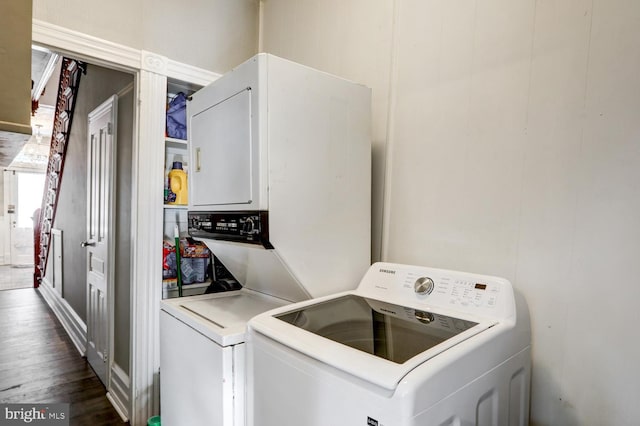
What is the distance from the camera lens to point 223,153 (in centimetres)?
150

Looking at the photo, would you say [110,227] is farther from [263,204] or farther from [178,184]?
[263,204]

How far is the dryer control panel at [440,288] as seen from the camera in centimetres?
121

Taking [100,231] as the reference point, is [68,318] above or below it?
below

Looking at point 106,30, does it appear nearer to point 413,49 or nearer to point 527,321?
point 413,49

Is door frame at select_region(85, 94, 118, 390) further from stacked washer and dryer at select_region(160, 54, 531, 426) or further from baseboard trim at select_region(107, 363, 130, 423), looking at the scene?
stacked washer and dryer at select_region(160, 54, 531, 426)

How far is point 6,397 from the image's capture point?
8.18ft

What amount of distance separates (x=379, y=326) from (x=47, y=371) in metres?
3.18

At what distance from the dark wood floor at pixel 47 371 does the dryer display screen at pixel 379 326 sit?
1902 mm

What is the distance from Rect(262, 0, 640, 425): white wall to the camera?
1.08m

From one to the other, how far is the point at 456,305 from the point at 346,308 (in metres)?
0.42

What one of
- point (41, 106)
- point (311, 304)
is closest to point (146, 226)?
point (311, 304)

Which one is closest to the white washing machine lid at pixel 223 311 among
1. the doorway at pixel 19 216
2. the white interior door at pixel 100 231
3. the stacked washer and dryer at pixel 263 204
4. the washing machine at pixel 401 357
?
the stacked washer and dryer at pixel 263 204

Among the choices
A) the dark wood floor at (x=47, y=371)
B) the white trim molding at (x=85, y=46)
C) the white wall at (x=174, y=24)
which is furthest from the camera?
the dark wood floor at (x=47, y=371)

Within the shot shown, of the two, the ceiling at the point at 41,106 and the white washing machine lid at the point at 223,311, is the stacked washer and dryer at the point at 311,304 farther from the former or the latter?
the ceiling at the point at 41,106
